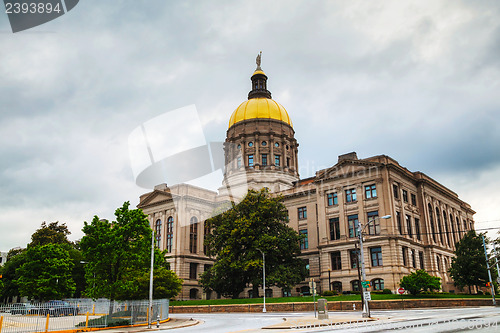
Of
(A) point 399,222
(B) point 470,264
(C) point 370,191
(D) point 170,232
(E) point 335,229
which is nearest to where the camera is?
(B) point 470,264

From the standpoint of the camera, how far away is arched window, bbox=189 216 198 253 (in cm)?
7715

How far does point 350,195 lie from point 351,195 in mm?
147

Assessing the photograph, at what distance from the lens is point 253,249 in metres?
55.1

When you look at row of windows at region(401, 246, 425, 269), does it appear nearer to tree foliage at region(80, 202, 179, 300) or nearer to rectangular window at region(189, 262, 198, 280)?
rectangular window at region(189, 262, 198, 280)

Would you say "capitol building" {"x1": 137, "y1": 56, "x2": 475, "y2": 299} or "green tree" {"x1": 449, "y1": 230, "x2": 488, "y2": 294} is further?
"capitol building" {"x1": 137, "y1": 56, "x2": 475, "y2": 299}

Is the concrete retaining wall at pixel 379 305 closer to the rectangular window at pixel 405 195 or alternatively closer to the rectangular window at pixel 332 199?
the rectangular window at pixel 405 195

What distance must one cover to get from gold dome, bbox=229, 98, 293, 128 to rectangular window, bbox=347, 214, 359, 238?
121 feet

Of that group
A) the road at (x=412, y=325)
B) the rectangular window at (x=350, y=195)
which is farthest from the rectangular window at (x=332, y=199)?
the road at (x=412, y=325)

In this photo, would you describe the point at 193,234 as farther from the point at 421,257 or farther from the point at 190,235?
the point at 421,257

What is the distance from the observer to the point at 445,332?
15625 millimetres

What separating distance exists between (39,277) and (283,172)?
4931 cm

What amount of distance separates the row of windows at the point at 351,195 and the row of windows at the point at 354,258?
24.4 ft

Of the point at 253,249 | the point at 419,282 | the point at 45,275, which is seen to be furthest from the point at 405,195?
the point at 45,275

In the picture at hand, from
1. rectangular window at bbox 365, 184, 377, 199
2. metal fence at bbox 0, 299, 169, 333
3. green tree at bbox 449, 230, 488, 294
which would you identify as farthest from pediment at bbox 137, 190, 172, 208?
green tree at bbox 449, 230, 488, 294
